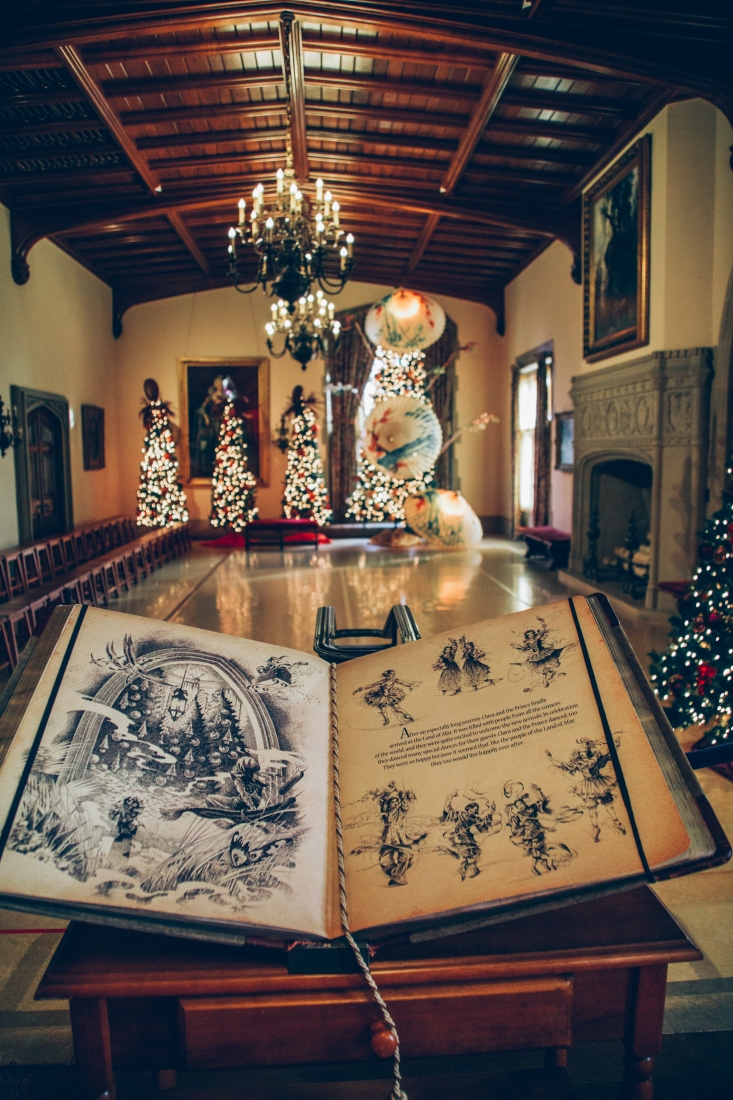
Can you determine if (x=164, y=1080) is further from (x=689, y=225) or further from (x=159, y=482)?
(x=159, y=482)

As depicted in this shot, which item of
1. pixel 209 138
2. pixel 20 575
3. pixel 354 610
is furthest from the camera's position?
pixel 209 138

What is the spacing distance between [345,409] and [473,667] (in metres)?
14.5

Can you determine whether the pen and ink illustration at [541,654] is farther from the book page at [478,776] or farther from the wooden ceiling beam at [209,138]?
the wooden ceiling beam at [209,138]

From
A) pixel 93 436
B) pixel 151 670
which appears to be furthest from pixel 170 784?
pixel 93 436

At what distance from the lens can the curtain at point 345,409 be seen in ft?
49.5

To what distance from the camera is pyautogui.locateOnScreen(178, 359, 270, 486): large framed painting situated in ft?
48.6

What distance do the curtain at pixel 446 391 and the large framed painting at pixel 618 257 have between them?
599cm

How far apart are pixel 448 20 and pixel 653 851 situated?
6620 mm

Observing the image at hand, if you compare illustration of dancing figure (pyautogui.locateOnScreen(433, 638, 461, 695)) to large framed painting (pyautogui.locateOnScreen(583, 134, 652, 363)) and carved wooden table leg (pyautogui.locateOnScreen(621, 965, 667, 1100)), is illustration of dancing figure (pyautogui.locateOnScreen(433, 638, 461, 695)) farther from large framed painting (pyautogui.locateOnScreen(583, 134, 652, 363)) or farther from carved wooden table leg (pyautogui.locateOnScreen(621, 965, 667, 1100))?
large framed painting (pyautogui.locateOnScreen(583, 134, 652, 363))

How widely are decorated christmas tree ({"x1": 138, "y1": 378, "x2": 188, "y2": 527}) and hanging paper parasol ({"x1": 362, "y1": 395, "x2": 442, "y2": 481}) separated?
4.62 m

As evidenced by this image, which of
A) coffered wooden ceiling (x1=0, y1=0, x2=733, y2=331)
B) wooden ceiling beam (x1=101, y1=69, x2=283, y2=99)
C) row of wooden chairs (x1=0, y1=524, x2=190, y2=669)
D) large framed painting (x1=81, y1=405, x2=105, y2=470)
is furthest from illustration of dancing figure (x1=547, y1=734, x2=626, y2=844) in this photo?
large framed painting (x1=81, y1=405, x2=105, y2=470)

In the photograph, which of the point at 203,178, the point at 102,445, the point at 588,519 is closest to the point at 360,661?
the point at 588,519

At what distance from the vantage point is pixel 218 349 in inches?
586

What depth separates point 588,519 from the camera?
30.7 ft
